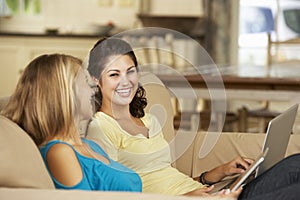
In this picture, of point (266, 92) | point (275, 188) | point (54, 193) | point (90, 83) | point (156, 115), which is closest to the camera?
point (54, 193)

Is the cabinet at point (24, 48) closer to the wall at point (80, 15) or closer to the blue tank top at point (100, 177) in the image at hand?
the wall at point (80, 15)

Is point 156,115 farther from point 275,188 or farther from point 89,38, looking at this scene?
point 89,38

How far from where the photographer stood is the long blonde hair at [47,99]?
Answer: 1985 mm

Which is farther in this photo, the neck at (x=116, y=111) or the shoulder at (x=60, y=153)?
the neck at (x=116, y=111)

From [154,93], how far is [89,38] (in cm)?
442

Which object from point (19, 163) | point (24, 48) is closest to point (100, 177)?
point (19, 163)

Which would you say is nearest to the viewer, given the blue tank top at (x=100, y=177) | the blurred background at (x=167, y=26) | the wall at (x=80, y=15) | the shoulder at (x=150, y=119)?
the blue tank top at (x=100, y=177)

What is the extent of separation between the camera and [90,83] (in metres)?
2.15

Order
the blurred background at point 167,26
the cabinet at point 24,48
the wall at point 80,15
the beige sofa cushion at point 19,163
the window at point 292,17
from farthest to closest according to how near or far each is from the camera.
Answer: the window at point 292,17
the wall at point 80,15
the cabinet at point 24,48
the blurred background at point 167,26
the beige sofa cushion at point 19,163

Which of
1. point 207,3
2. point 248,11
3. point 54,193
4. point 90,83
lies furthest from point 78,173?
point 248,11

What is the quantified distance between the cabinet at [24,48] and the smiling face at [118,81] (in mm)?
4627

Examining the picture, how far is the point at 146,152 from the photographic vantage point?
2.33 meters

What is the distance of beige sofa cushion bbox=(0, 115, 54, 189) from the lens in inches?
74.0

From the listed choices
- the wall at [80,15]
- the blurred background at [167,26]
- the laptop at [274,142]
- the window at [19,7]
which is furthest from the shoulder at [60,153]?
the window at [19,7]
